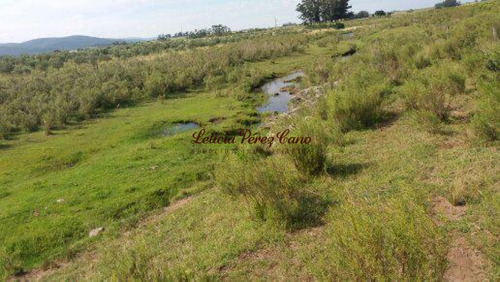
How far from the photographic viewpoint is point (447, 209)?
643 cm

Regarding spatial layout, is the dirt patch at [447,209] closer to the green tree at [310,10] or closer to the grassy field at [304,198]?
the grassy field at [304,198]

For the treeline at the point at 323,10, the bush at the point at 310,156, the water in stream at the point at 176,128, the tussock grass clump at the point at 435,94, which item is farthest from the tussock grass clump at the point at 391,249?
the treeline at the point at 323,10

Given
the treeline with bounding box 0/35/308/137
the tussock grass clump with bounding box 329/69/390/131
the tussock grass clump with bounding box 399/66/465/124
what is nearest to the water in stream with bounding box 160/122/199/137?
the treeline with bounding box 0/35/308/137

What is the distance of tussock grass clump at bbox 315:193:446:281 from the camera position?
14.0 feet

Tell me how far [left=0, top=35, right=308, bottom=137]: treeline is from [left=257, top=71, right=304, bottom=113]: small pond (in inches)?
129

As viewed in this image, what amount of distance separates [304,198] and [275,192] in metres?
0.71

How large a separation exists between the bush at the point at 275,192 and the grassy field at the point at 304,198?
36 millimetres

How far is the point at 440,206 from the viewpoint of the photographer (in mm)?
6570

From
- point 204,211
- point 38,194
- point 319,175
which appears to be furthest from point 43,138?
point 319,175

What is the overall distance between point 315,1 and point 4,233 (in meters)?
101

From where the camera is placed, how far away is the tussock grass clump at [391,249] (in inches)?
168

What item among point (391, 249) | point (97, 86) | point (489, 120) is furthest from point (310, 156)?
point (97, 86)

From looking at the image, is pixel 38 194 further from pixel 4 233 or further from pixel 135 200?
pixel 135 200

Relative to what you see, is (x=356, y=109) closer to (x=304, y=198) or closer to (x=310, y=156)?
(x=310, y=156)
